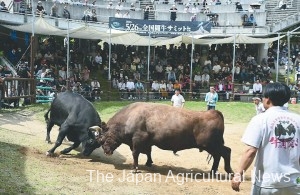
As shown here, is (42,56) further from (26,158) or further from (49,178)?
(49,178)

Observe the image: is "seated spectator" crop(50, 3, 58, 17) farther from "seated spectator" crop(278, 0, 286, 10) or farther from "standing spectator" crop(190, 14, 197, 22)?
"seated spectator" crop(278, 0, 286, 10)

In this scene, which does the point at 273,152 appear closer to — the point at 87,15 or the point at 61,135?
the point at 61,135

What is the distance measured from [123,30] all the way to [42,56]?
5.54m

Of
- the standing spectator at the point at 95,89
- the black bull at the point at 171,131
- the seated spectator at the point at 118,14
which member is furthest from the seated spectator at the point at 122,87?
the black bull at the point at 171,131

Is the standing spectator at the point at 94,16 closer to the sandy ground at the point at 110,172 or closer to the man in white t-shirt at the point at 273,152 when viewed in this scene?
the sandy ground at the point at 110,172

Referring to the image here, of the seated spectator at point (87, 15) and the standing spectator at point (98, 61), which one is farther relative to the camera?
the seated spectator at point (87, 15)

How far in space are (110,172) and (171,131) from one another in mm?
1658

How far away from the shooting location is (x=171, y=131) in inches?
424

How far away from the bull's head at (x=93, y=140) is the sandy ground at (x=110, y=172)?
0.73ft

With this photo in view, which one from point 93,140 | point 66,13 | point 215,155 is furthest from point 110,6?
point 215,155

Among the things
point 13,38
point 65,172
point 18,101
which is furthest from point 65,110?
point 13,38

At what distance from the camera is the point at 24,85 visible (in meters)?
21.1

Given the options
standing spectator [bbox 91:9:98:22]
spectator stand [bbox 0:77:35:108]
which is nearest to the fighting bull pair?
spectator stand [bbox 0:77:35:108]

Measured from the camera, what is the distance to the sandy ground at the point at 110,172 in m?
8.66
